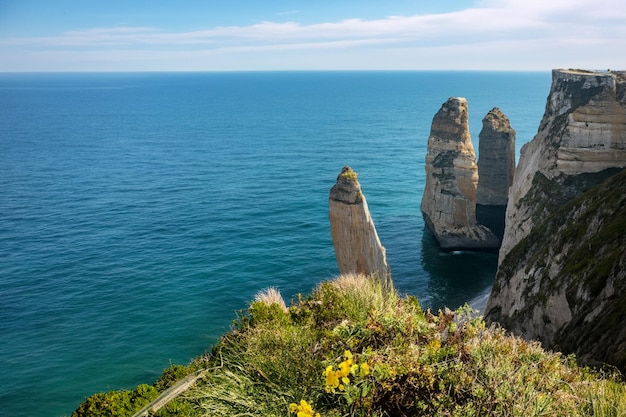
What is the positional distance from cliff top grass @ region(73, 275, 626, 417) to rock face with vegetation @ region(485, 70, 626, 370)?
6625 mm

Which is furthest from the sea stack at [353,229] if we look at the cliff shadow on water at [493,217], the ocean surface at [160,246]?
the cliff shadow on water at [493,217]

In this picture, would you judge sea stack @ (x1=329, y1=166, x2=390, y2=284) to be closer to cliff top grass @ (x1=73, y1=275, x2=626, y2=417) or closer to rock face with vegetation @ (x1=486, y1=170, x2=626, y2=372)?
rock face with vegetation @ (x1=486, y1=170, x2=626, y2=372)

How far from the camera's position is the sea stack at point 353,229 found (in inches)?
1281

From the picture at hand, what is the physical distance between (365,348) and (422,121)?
145 m

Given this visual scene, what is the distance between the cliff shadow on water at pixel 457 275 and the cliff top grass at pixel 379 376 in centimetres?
2841

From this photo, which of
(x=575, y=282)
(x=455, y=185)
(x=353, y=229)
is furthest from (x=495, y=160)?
(x=575, y=282)

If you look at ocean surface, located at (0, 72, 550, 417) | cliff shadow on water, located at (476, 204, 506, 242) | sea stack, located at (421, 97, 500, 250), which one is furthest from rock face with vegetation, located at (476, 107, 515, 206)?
sea stack, located at (421, 97, 500, 250)

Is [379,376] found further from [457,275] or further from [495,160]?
[495,160]

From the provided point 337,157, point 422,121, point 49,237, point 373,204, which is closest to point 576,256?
point 373,204

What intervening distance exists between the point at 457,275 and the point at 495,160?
20.7 metres

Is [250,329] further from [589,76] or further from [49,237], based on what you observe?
[49,237]

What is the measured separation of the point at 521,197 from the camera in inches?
1545

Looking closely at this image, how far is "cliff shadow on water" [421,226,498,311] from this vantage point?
4044 centimetres

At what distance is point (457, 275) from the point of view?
4500 cm
